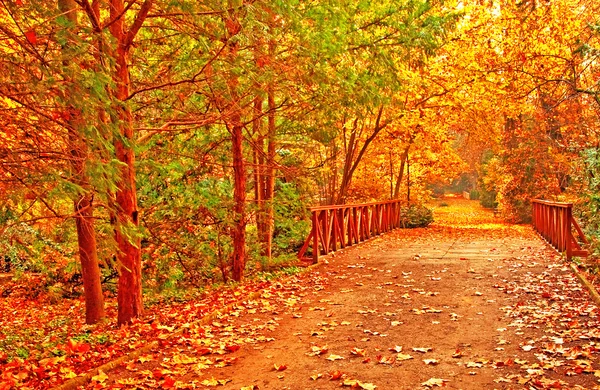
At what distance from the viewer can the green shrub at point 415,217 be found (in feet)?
79.1

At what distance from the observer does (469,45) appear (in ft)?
56.3

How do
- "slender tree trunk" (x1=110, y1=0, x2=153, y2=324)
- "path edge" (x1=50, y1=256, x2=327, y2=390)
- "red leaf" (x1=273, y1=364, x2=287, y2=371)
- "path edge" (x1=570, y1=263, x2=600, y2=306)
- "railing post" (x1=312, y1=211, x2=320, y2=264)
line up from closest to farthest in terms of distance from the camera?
1. "path edge" (x1=50, y1=256, x2=327, y2=390)
2. "red leaf" (x1=273, y1=364, x2=287, y2=371)
3. "slender tree trunk" (x1=110, y1=0, x2=153, y2=324)
4. "path edge" (x1=570, y1=263, x2=600, y2=306)
5. "railing post" (x1=312, y1=211, x2=320, y2=264)

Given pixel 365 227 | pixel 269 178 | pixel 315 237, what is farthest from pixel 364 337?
pixel 365 227

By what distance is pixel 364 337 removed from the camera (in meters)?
5.90

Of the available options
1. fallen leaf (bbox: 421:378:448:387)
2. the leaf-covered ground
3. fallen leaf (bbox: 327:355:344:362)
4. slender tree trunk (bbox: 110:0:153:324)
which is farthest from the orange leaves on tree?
fallen leaf (bbox: 421:378:448:387)

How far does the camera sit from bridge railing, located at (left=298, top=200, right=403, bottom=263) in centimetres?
1147

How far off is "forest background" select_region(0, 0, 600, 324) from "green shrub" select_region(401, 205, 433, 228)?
681 centimetres

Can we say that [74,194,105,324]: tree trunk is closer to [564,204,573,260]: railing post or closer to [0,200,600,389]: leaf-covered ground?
[0,200,600,389]: leaf-covered ground

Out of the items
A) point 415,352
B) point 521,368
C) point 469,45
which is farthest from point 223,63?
point 469,45

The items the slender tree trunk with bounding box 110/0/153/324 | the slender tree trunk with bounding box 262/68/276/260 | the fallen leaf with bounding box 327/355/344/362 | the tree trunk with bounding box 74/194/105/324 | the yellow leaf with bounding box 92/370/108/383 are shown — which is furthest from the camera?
the slender tree trunk with bounding box 262/68/276/260

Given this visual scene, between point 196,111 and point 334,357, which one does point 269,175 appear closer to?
point 196,111

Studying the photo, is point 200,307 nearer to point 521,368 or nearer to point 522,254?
point 521,368

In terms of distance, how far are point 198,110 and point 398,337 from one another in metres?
5.55

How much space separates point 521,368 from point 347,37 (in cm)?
650
